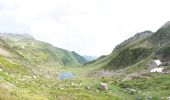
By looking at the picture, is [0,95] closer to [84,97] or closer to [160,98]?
[84,97]

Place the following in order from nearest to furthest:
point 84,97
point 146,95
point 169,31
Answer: point 84,97
point 146,95
point 169,31

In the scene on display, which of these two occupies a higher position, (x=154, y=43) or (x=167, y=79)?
(x=154, y=43)

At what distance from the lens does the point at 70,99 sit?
62.9 m

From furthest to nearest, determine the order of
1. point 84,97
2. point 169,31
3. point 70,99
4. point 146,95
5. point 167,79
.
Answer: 1. point 169,31
2. point 167,79
3. point 146,95
4. point 84,97
5. point 70,99

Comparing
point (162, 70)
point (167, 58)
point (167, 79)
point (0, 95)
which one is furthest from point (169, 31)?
point (0, 95)

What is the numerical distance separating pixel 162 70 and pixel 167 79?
94.7ft

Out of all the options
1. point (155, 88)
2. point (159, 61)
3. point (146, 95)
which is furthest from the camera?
point (159, 61)

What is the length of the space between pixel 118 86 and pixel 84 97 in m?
30.2

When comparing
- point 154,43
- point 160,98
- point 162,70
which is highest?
point 154,43

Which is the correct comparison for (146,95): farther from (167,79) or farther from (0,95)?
(0,95)

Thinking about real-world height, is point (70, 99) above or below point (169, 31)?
below

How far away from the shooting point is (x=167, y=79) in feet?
318

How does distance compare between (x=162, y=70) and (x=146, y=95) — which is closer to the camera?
(x=146, y=95)

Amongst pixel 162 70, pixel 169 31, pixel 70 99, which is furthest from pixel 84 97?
pixel 169 31
